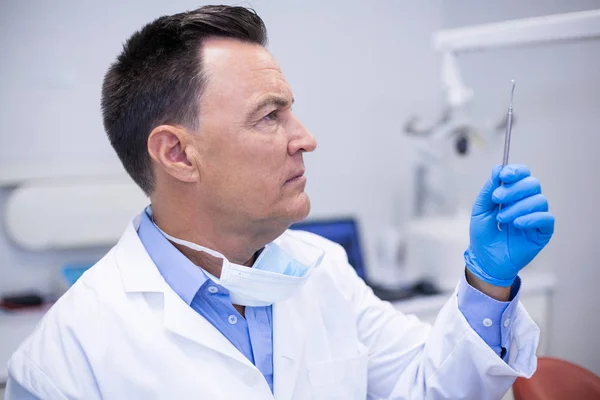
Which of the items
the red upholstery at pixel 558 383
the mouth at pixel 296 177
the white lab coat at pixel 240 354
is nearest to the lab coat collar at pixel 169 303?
the white lab coat at pixel 240 354

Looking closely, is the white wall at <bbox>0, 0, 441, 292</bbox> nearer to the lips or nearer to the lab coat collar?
the lab coat collar

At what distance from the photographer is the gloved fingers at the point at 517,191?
0.94 metres

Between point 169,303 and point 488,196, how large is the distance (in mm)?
601

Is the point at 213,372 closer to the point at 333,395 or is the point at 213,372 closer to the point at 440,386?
the point at 333,395

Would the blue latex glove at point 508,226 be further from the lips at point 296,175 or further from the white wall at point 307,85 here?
the white wall at point 307,85

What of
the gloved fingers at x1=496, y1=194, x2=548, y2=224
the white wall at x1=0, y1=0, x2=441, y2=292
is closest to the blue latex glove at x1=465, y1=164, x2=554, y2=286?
the gloved fingers at x1=496, y1=194, x2=548, y2=224

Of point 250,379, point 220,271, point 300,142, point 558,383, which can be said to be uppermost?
point 300,142

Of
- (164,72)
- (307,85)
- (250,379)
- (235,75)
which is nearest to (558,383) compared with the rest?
(250,379)

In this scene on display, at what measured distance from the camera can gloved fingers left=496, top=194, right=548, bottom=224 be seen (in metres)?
0.93

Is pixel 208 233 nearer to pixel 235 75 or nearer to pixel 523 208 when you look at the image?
pixel 235 75

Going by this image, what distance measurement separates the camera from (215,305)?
3.53 ft

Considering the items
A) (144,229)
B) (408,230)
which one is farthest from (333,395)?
(408,230)

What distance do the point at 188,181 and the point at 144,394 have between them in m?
0.38

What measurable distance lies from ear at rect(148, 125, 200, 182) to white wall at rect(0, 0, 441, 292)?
0.89m
